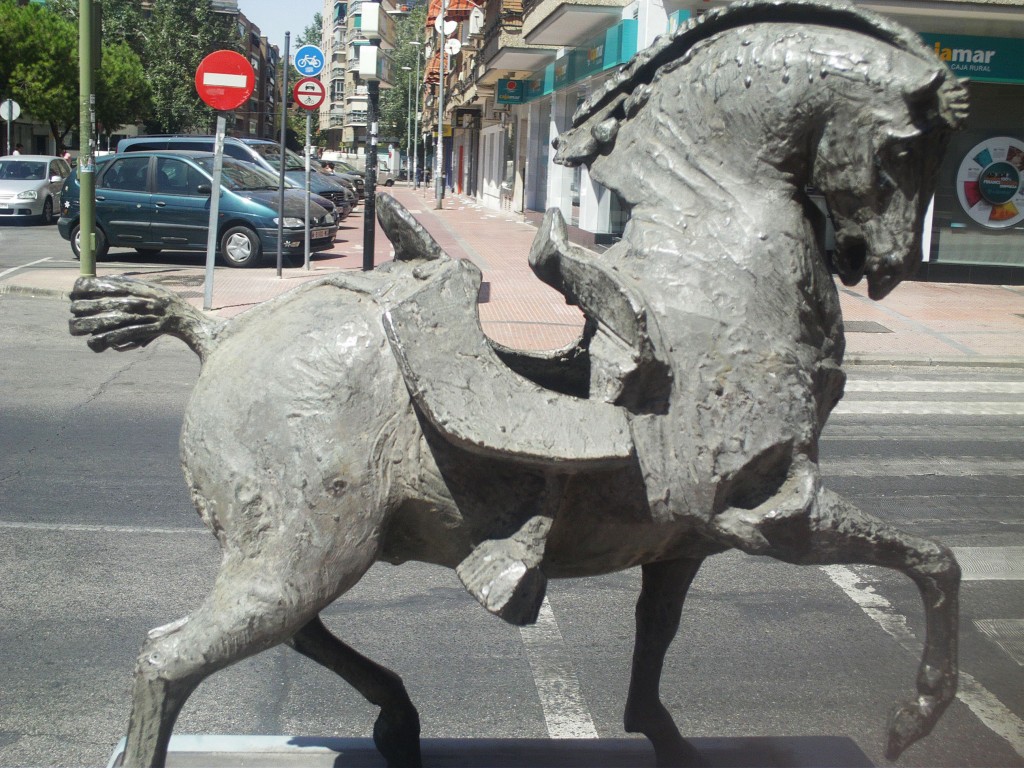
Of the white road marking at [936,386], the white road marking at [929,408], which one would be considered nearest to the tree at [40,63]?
the white road marking at [936,386]

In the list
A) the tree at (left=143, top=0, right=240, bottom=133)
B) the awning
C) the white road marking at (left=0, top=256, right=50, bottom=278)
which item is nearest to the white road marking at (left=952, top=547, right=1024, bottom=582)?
the white road marking at (left=0, top=256, right=50, bottom=278)

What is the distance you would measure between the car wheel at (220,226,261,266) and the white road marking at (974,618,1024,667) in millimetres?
14712

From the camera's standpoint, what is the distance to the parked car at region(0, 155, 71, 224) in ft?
86.0

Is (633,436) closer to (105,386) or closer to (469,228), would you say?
(105,386)

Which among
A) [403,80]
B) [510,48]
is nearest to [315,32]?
[403,80]

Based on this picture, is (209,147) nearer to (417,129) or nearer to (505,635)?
(505,635)

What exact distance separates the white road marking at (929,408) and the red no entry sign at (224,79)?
8.88m

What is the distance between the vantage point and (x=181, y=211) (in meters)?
17.4

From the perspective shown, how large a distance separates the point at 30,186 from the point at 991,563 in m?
26.4

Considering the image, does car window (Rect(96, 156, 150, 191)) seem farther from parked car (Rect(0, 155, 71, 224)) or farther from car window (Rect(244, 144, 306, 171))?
parked car (Rect(0, 155, 71, 224))

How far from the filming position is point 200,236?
57.2ft

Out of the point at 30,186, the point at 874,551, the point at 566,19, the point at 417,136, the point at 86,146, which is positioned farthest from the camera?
the point at 417,136

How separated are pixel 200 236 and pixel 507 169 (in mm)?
22928

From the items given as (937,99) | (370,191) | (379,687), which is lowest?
(379,687)
